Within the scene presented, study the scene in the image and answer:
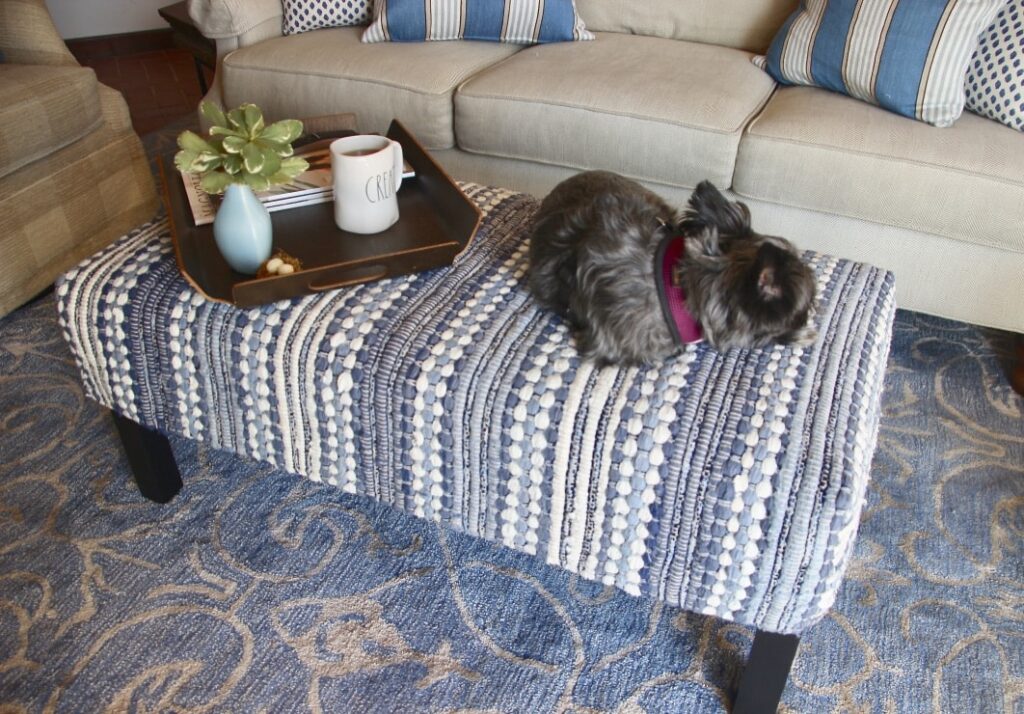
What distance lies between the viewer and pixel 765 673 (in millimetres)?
1062

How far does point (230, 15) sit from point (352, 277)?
4.49 ft

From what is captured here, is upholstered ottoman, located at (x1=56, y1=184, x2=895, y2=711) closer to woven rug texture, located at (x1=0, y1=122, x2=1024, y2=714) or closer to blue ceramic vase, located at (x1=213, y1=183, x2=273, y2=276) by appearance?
blue ceramic vase, located at (x1=213, y1=183, x2=273, y2=276)

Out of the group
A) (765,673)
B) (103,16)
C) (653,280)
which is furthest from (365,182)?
(103,16)

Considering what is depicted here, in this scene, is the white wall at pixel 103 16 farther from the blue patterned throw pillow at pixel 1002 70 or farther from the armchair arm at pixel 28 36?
the blue patterned throw pillow at pixel 1002 70

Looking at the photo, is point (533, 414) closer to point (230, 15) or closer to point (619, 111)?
point (619, 111)

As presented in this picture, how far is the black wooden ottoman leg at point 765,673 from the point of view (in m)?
1.04

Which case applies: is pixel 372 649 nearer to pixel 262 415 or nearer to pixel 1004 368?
pixel 262 415

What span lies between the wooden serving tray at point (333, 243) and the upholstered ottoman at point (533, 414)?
26mm

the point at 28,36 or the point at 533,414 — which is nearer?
the point at 533,414

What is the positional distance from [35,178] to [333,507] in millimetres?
1191

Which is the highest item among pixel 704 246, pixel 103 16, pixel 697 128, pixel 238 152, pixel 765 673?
pixel 238 152

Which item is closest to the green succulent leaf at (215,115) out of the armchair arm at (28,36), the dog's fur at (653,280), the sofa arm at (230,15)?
the dog's fur at (653,280)

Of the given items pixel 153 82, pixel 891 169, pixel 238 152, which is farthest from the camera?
pixel 153 82

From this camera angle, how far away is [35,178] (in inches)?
74.9
